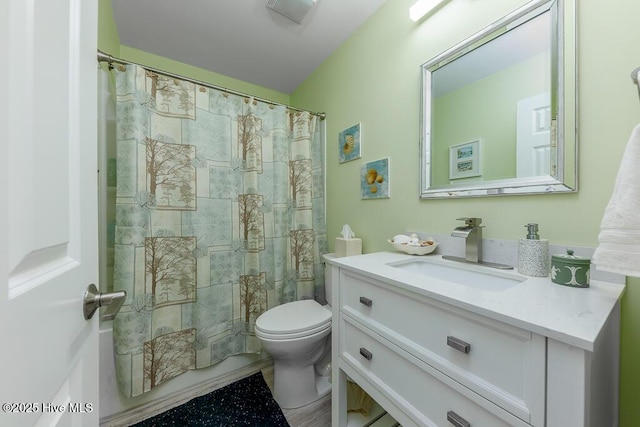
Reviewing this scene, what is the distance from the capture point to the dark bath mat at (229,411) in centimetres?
121

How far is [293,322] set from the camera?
1.32 metres

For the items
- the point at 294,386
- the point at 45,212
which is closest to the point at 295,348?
the point at 294,386

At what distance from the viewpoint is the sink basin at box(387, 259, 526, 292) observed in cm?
83

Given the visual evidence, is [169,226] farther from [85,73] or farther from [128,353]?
[85,73]

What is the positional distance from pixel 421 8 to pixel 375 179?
2.84 feet

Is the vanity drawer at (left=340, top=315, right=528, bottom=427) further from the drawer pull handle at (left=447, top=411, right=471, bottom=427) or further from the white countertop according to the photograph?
the white countertop

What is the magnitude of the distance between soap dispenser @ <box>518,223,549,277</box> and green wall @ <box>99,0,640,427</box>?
9 cm

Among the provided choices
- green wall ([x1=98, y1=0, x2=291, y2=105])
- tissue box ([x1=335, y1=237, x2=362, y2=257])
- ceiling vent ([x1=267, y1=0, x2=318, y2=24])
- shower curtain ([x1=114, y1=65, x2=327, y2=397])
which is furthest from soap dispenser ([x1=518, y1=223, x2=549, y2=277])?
green wall ([x1=98, y1=0, x2=291, y2=105])

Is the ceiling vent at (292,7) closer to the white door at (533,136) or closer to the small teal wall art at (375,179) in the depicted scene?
the small teal wall art at (375,179)

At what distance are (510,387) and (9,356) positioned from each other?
2.74 ft

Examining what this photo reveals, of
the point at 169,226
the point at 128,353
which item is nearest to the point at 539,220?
the point at 169,226

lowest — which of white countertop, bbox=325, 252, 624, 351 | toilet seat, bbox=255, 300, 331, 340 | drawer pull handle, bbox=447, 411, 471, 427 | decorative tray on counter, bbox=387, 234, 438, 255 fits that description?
toilet seat, bbox=255, 300, 331, 340

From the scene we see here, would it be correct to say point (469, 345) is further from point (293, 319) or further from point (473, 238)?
point (293, 319)

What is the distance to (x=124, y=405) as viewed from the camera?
1270 mm
